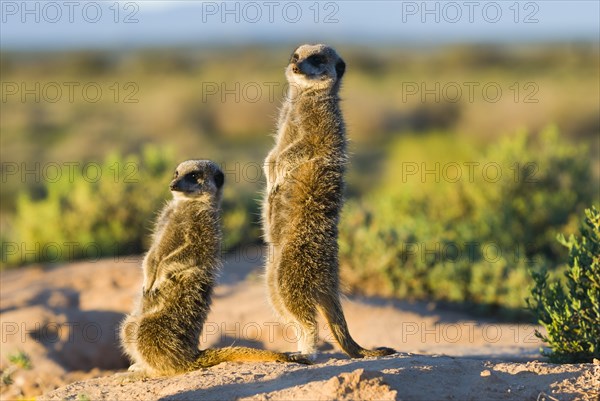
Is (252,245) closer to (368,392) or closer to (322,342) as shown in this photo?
(322,342)

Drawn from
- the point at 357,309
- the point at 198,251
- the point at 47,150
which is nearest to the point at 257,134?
the point at 47,150

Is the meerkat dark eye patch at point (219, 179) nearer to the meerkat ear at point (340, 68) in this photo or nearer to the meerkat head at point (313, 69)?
the meerkat head at point (313, 69)

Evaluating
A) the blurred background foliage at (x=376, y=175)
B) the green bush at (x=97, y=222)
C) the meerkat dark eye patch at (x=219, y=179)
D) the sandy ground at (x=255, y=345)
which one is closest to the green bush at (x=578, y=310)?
the sandy ground at (x=255, y=345)

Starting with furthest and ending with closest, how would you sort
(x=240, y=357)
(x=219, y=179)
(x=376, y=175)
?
(x=376, y=175)
(x=219, y=179)
(x=240, y=357)

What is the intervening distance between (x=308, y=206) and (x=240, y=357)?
3.28 ft

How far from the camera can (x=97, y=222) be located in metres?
10.5

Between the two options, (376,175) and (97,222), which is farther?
(376,175)

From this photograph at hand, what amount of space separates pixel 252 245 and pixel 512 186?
338cm

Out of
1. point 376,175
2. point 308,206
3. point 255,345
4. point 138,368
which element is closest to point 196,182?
Answer: point 308,206

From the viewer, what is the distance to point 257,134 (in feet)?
111

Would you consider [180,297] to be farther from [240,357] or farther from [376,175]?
[376,175]

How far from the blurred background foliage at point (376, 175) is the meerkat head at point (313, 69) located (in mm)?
589

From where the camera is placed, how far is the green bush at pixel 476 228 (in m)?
8.82

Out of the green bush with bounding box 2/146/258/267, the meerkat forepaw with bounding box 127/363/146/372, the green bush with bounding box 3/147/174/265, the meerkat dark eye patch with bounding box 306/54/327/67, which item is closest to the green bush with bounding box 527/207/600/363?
the meerkat dark eye patch with bounding box 306/54/327/67
